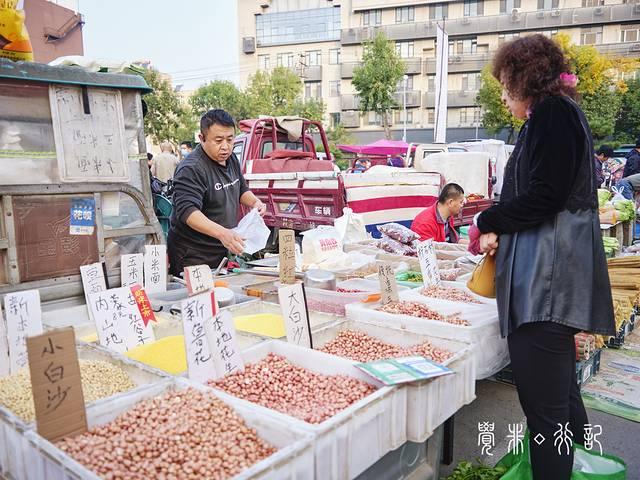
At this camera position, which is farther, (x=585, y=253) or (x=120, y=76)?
(x=120, y=76)

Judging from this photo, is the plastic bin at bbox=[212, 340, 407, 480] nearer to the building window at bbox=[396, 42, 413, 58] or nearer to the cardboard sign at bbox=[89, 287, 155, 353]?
the cardboard sign at bbox=[89, 287, 155, 353]

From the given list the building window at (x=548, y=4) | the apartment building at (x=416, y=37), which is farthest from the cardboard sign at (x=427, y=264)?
the building window at (x=548, y=4)

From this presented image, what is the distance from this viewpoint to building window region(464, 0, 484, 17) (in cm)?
3631

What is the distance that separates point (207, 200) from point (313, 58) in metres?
40.2

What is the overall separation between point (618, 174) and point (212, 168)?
13964 millimetres

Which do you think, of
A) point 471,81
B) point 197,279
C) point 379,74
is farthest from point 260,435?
point 471,81

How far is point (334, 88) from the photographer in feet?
128

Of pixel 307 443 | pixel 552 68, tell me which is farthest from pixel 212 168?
pixel 307 443

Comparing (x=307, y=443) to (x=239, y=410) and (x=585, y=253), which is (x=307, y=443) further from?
(x=585, y=253)

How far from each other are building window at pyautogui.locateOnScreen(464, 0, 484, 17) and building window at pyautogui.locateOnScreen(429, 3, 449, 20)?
139 cm

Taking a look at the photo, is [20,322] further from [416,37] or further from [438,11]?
[438,11]

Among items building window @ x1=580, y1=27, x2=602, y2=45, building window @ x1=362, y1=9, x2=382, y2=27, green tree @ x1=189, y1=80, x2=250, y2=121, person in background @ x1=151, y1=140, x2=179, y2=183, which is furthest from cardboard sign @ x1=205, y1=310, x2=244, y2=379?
building window @ x1=362, y1=9, x2=382, y2=27

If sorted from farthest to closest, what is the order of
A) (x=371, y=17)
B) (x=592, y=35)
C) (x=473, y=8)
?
→ (x=371, y=17)
(x=473, y=8)
(x=592, y=35)

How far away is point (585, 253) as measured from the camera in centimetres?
169
